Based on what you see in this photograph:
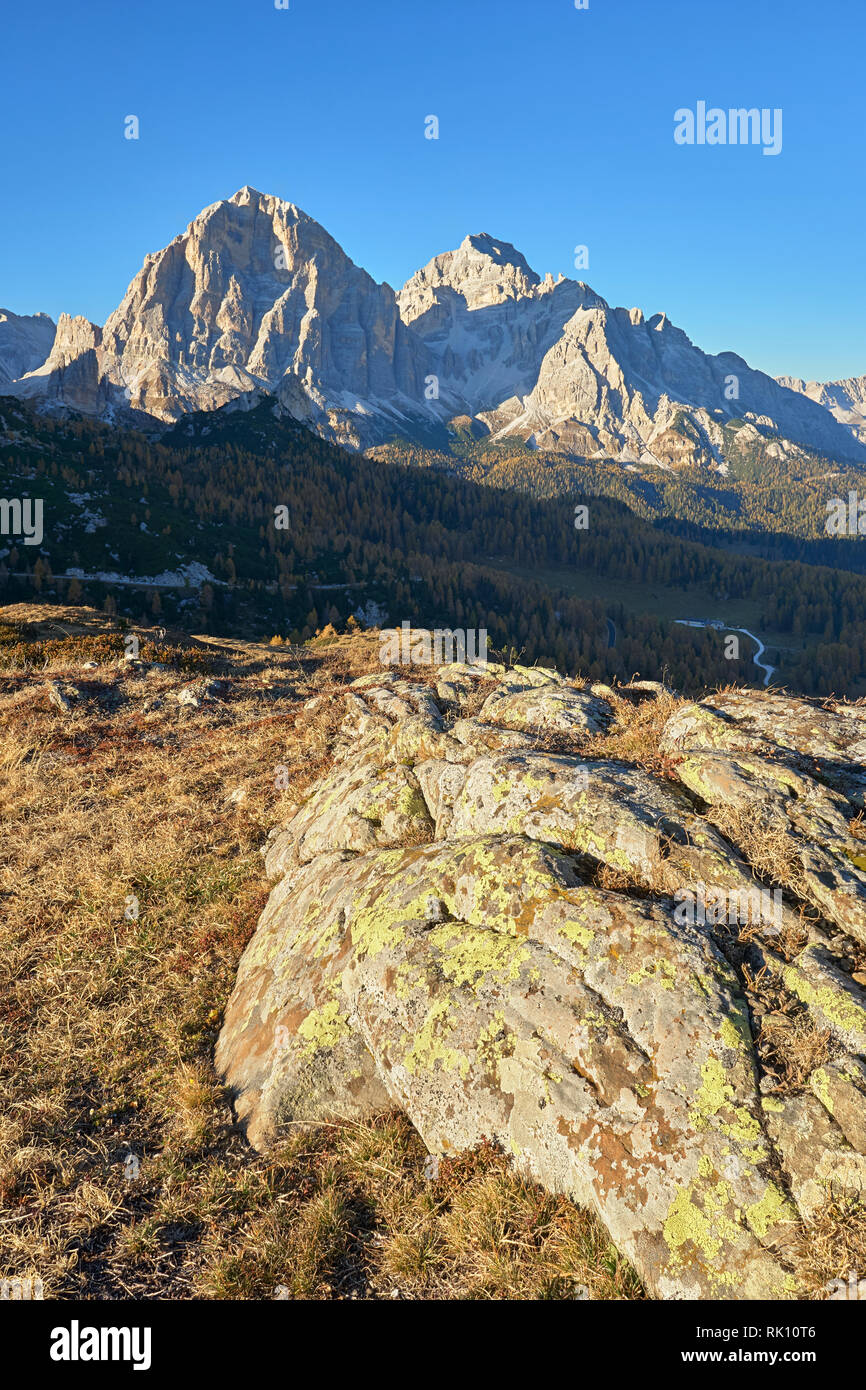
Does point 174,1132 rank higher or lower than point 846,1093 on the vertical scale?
lower

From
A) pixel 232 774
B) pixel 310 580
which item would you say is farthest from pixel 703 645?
pixel 232 774

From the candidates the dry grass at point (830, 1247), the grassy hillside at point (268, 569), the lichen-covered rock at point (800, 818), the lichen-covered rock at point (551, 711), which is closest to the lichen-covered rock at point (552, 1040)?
the dry grass at point (830, 1247)

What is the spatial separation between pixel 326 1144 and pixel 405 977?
1912 mm

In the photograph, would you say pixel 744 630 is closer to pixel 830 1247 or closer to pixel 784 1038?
pixel 784 1038

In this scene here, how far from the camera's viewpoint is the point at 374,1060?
718 centimetres

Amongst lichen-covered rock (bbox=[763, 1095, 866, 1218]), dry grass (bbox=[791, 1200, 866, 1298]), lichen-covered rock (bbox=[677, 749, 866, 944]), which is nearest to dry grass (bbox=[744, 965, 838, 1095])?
lichen-covered rock (bbox=[763, 1095, 866, 1218])

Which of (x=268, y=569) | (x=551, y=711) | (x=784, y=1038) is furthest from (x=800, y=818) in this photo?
(x=268, y=569)

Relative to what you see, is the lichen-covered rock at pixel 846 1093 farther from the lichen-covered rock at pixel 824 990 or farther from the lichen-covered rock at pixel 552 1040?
the lichen-covered rock at pixel 552 1040

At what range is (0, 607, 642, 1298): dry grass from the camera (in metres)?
5.41

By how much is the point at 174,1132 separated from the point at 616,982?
209 inches

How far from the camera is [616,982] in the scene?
613 cm

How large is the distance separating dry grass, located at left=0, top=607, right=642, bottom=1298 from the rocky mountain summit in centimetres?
43

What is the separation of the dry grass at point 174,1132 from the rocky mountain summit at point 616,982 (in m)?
0.43

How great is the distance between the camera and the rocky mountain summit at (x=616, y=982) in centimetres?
500
